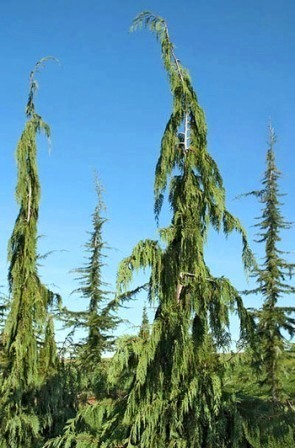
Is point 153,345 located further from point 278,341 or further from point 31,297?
point 278,341

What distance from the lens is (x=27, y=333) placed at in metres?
11.9

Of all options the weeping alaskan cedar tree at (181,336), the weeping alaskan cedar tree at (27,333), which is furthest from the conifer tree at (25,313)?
the weeping alaskan cedar tree at (181,336)

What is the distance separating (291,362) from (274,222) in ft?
18.8

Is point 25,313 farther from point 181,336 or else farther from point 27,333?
point 181,336

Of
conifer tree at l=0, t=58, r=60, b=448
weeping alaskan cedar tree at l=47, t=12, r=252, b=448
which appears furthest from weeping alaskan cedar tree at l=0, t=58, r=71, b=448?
weeping alaskan cedar tree at l=47, t=12, r=252, b=448

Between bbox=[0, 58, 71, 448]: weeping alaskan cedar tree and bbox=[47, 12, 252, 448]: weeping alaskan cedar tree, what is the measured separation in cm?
378

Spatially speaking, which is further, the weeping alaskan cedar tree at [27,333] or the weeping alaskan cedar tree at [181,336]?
the weeping alaskan cedar tree at [27,333]

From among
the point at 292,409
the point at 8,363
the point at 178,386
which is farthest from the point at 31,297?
the point at 292,409

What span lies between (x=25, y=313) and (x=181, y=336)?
5904mm

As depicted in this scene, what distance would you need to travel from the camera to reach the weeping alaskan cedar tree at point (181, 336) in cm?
717

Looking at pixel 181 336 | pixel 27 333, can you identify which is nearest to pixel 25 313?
pixel 27 333

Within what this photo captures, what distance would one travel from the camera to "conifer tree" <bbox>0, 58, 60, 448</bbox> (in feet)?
37.5

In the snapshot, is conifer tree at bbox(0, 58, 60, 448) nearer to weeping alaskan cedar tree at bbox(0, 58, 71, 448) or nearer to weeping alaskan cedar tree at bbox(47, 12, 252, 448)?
weeping alaskan cedar tree at bbox(0, 58, 71, 448)

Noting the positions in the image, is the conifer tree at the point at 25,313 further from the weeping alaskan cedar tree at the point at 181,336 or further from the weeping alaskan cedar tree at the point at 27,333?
the weeping alaskan cedar tree at the point at 181,336
